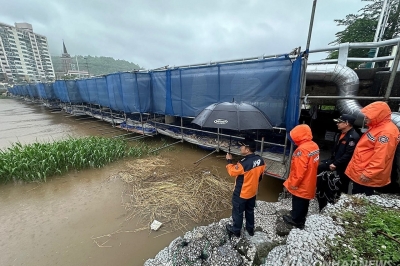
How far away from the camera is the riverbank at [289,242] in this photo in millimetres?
1363

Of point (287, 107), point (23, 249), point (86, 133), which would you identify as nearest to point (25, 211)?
point (23, 249)

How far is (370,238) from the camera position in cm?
145

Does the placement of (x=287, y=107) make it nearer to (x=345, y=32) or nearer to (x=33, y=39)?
(x=345, y=32)

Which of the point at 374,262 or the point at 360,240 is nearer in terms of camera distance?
the point at 374,262

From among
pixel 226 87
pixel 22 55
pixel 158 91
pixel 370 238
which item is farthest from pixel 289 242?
pixel 22 55

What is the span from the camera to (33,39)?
81062 mm

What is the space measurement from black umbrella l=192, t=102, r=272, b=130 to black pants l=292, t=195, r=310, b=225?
121 centimetres

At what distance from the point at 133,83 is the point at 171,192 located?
5.23 m

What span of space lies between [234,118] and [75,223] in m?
3.43

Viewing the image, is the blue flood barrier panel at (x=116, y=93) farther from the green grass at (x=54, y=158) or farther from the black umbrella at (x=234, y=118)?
the black umbrella at (x=234, y=118)

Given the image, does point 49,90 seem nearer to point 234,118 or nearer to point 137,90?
point 137,90

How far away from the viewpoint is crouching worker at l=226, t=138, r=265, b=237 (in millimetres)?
2311

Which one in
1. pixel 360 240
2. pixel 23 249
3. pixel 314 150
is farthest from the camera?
pixel 23 249

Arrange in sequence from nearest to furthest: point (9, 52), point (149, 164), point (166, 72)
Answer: point (149, 164), point (166, 72), point (9, 52)
